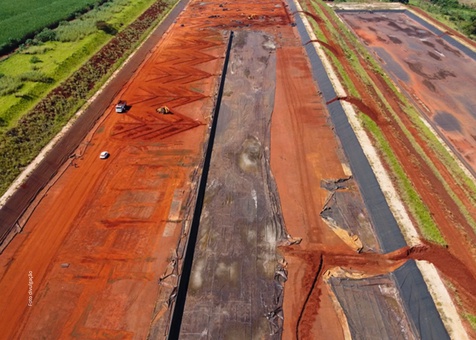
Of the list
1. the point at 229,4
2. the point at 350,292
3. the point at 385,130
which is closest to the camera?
the point at 350,292

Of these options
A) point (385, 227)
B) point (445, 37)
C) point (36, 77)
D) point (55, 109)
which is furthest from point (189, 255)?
point (445, 37)

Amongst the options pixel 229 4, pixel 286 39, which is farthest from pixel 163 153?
pixel 229 4

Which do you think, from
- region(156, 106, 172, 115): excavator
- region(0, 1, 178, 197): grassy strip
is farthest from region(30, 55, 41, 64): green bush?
region(156, 106, 172, 115): excavator

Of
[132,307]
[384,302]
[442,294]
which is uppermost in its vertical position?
[442,294]

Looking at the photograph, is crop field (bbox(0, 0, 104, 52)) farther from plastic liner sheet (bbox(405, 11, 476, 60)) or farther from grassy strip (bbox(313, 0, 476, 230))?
plastic liner sheet (bbox(405, 11, 476, 60))

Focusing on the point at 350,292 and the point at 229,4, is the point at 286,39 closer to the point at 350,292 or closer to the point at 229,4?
the point at 229,4

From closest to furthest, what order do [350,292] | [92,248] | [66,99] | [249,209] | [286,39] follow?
1. [350,292]
2. [92,248]
3. [249,209]
4. [66,99]
5. [286,39]

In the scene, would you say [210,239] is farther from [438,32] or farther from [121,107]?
[438,32]
